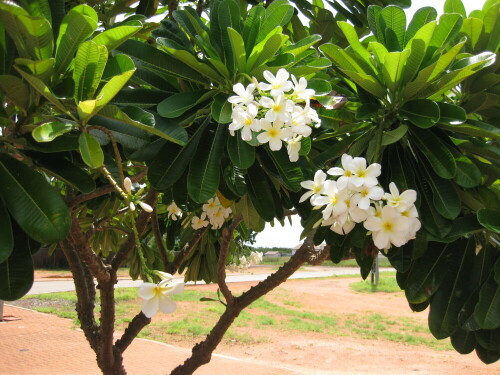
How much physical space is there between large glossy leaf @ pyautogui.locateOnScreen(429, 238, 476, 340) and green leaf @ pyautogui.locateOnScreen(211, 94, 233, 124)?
74cm

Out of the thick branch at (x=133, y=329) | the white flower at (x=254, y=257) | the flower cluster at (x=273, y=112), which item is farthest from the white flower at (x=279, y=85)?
the white flower at (x=254, y=257)

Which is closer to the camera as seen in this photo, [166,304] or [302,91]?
[166,304]

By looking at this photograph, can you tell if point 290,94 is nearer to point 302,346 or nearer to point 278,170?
point 278,170

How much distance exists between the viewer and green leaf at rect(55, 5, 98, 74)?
987 mm

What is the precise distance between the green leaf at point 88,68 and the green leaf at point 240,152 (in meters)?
0.33

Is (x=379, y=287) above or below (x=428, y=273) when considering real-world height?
below

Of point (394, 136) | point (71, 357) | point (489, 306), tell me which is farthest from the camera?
point (71, 357)

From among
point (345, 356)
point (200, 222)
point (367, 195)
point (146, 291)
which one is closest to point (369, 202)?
point (367, 195)

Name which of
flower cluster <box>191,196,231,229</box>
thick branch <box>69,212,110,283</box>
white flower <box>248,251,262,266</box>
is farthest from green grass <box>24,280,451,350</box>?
thick branch <box>69,212,110,283</box>

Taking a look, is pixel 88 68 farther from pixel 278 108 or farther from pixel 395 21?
pixel 395 21

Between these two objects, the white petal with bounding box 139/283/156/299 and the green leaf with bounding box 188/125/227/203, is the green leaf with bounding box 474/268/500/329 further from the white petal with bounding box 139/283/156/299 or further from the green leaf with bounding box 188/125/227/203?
the white petal with bounding box 139/283/156/299

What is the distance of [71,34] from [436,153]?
0.82 m

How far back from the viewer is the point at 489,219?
1.20m

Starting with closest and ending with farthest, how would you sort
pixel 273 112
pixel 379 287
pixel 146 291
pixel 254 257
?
pixel 146 291
pixel 273 112
pixel 254 257
pixel 379 287
